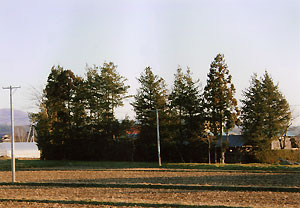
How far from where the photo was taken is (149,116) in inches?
2067

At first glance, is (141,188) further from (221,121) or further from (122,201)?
(221,121)

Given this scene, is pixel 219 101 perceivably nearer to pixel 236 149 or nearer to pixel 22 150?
pixel 236 149

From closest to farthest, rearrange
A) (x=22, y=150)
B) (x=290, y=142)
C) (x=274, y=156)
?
1. (x=274, y=156)
2. (x=290, y=142)
3. (x=22, y=150)

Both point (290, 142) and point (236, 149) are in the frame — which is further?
point (290, 142)

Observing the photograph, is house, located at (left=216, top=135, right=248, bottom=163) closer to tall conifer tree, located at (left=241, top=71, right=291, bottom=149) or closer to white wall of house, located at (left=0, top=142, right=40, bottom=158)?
tall conifer tree, located at (left=241, top=71, right=291, bottom=149)

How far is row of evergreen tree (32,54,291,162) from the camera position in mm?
48438

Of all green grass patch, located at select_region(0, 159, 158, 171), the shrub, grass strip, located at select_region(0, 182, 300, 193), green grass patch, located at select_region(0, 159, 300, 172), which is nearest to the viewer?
grass strip, located at select_region(0, 182, 300, 193)

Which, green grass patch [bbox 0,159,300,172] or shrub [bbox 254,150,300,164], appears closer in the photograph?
green grass patch [bbox 0,159,300,172]

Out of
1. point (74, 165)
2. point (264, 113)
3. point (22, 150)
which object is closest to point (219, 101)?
point (264, 113)

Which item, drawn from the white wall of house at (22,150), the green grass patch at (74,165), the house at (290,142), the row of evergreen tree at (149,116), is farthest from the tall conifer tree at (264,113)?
the white wall of house at (22,150)

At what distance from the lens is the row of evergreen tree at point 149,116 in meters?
48.4

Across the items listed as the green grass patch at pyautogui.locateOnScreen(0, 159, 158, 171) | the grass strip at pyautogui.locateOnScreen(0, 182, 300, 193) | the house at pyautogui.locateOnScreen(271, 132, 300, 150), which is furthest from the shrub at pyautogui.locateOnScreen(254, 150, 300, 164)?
the grass strip at pyautogui.locateOnScreen(0, 182, 300, 193)

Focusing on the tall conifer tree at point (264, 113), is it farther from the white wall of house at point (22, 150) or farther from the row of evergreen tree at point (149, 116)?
the white wall of house at point (22, 150)

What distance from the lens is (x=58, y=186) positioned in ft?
76.5
